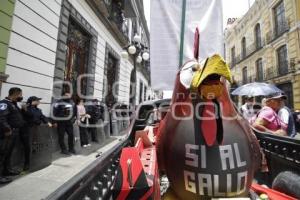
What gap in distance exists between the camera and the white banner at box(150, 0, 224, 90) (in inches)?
80.4

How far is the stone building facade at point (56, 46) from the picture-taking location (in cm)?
539

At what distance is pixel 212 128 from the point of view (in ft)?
4.49

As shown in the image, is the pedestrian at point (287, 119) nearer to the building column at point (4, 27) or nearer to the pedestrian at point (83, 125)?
the building column at point (4, 27)

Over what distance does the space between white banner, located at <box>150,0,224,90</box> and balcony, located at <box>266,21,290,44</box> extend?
1893 centimetres

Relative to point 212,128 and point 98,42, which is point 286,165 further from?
point 98,42

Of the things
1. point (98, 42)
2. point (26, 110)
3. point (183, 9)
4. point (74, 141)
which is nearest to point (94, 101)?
point (74, 141)

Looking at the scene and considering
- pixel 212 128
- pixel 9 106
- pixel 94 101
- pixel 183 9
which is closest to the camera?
pixel 212 128

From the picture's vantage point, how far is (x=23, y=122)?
4684mm

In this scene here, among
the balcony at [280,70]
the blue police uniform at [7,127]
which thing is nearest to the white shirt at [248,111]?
the blue police uniform at [7,127]

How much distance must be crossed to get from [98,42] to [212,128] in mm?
10506

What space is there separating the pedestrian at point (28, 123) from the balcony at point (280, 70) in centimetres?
1757

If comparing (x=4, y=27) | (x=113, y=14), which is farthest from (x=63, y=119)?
(x=113, y=14)

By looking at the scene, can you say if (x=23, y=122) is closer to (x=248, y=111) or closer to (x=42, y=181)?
(x=42, y=181)

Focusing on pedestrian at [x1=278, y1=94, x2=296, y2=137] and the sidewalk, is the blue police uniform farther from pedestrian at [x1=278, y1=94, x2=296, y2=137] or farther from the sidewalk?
pedestrian at [x1=278, y1=94, x2=296, y2=137]
